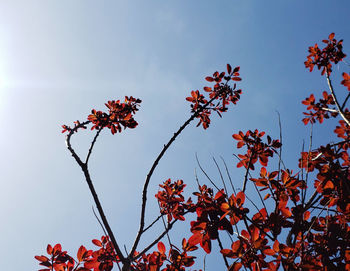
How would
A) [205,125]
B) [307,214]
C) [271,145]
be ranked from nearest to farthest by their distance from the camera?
[307,214] → [271,145] → [205,125]

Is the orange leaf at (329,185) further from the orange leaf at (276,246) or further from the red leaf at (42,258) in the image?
the red leaf at (42,258)

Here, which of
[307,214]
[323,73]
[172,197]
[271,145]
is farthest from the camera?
[323,73]

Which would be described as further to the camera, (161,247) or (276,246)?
(161,247)

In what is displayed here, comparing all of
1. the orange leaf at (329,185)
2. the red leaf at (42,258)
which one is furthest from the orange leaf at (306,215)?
the red leaf at (42,258)

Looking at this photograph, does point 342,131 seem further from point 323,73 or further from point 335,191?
point 335,191

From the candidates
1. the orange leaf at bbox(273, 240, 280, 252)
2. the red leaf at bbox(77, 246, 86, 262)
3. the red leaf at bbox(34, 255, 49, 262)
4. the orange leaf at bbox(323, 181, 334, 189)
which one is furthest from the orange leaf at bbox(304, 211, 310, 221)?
the red leaf at bbox(34, 255, 49, 262)

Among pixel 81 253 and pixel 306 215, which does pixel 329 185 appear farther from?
pixel 81 253

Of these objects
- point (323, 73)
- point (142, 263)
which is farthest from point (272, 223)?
point (323, 73)

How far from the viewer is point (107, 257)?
2.32m

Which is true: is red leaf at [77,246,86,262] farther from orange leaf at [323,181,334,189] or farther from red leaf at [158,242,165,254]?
orange leaf at [323,181,334,189]

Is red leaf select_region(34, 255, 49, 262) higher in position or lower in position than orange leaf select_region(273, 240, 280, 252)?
higher

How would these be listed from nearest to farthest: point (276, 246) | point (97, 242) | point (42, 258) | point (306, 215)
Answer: point (276, 246) → point (306, 215) → point (42, 258) → point (97, 242)

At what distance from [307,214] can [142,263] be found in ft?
5.45

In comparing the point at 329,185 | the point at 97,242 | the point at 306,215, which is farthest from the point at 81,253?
the point at 329,185
